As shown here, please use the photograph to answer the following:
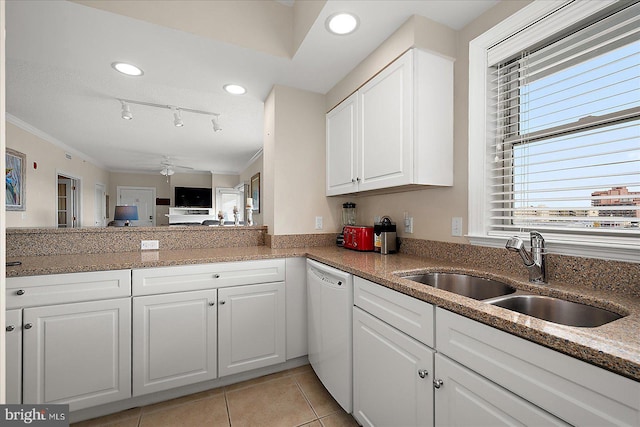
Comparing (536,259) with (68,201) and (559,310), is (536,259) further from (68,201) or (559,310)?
(68,201)

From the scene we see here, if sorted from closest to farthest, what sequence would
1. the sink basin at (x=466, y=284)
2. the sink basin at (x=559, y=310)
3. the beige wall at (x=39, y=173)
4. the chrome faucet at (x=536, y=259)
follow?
the sink basin at (x=559, y=310), the chrome faucet at (x=536, y=259), the sink basin at (x=466, y=284), the beige wall at (x=39, y=173)

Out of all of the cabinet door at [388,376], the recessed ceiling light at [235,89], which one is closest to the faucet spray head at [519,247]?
the cabinet door at [388,376]

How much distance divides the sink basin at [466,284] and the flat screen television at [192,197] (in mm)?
7817

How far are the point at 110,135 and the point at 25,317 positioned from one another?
13.3 feet

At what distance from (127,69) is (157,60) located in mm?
310

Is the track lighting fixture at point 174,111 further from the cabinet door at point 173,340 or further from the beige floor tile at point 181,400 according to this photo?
the beige floor tile at point 181,400

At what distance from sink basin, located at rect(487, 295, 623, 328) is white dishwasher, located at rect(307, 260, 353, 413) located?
0.73 metres

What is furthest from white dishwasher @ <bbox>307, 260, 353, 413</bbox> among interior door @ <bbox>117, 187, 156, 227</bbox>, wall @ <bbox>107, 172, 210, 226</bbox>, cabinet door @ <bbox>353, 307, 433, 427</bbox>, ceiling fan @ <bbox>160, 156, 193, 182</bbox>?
interior door @ <bbox>117, 187, 156, 227</bbox>

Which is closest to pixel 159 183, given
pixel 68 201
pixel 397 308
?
pixel 68 201

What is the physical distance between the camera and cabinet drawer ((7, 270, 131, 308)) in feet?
4.77

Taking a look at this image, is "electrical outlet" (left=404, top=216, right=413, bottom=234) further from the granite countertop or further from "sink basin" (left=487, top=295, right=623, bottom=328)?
"sink basin" (left=487, top=295, right=623, bottom=328)

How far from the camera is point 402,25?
5.54 feet

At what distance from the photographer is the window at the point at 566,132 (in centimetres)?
111

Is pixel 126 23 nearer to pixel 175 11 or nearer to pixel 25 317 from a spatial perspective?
pixel 175 11
